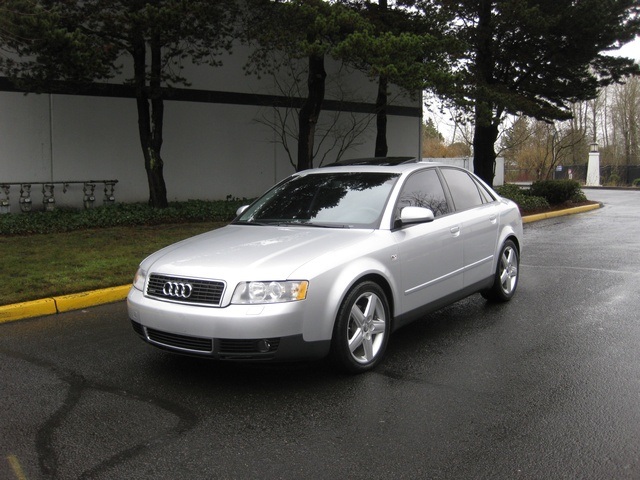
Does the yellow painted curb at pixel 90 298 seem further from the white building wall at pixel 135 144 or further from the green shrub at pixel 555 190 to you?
the green shrub at pixel 555 190

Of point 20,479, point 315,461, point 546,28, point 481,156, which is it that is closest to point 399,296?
point 315,461

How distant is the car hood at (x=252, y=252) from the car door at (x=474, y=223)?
1516 mm

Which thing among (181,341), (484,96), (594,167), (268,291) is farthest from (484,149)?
(594,167)

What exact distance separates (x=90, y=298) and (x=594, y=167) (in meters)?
41.3

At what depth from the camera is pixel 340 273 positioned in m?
4.46

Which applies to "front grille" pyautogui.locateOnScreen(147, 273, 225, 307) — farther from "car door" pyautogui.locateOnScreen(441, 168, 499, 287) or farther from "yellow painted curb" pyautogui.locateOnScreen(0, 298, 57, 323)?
"yellow painted curb" pyautogui.locateOnScreen(0, 298, 57, 323)

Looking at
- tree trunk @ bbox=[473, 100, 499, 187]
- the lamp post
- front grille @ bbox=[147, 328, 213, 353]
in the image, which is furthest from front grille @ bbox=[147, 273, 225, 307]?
the lamp post

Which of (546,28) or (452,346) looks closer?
(452,346)

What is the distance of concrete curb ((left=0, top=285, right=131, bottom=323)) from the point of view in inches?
259

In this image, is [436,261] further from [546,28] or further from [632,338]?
[546,28]

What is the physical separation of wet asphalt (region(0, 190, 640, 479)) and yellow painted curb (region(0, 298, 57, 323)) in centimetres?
17

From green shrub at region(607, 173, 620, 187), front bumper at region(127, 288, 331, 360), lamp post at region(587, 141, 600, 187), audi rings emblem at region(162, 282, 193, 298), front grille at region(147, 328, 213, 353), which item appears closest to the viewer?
front bumper at region(127, 288, 331, 360)

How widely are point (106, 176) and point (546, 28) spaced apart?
1282 cm

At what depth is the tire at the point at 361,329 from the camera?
14.6 feet
